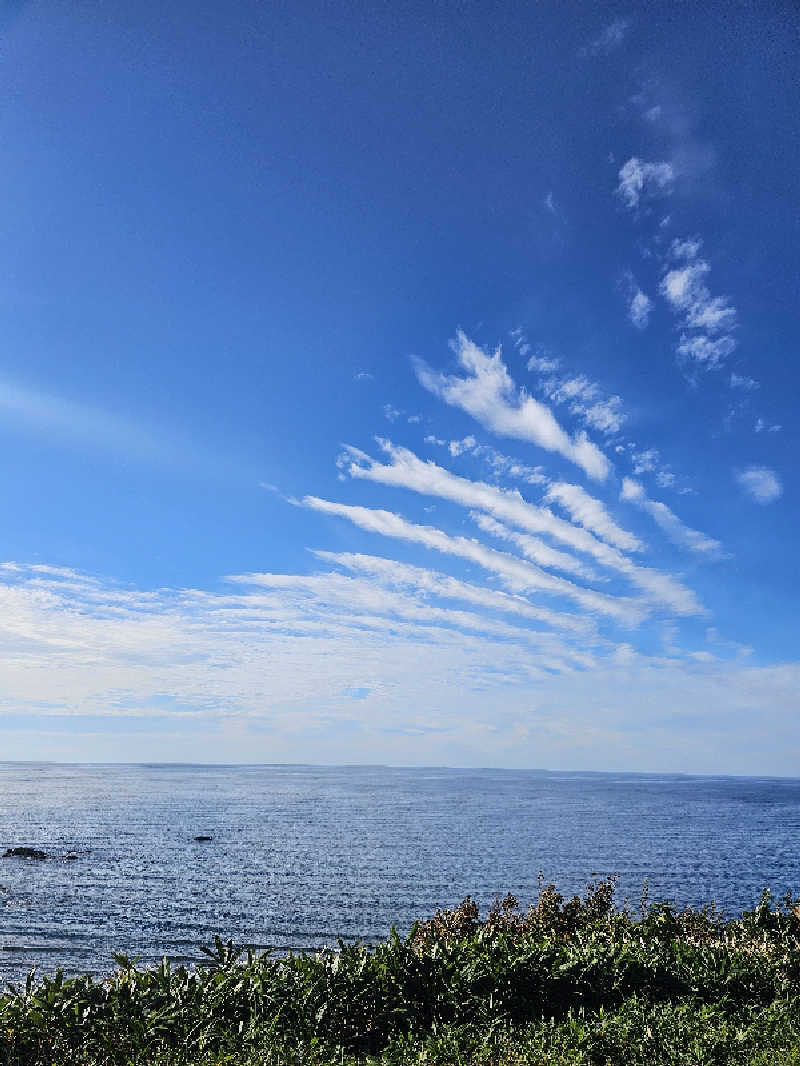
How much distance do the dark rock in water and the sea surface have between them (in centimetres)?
148

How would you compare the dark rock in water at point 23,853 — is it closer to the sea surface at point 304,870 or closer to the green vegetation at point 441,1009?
the sea surface at point 304,870

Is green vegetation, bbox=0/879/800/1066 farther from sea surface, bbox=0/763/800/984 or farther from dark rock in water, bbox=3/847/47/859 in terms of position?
dark rock in water, bbox=3/847/47/859

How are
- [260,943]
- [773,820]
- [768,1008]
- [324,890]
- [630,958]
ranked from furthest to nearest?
[773,820], [324,890], [260,943], [630,958], [768,1008]

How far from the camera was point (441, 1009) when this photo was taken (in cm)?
1092

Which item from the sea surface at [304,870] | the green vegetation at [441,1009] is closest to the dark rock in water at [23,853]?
the sea surface at [304,870]

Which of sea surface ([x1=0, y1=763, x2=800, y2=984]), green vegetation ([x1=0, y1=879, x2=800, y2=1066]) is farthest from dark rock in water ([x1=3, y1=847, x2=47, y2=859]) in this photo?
green vegetation ([x1=0, y1=879, x2=800, y2=1066])

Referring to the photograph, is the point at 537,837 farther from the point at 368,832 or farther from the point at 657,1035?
the point at 657,1035

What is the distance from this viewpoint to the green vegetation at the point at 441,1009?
8938 millimetres

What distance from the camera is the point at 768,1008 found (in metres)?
11.1

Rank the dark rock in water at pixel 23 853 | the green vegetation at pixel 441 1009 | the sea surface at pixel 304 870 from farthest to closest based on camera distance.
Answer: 1. the dark rock in water at pixel 23 853
2. the sea surface at pixel 304 870
3. the green vegetation at pixel 441 1009

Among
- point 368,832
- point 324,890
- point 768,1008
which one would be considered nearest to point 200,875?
point 324,890

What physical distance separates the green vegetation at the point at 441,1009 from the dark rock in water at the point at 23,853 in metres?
48.2

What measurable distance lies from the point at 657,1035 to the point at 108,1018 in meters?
7.21

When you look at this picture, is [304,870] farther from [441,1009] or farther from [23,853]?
[441,1009]
